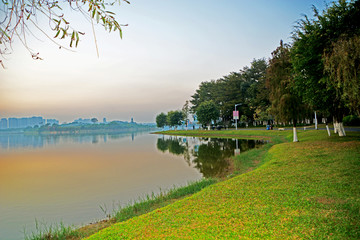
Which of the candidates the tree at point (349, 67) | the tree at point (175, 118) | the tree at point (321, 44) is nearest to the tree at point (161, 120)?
the tree at point (175, 118)

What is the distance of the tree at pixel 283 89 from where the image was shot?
23750 mm

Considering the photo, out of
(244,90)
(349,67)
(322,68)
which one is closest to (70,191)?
(349,67)

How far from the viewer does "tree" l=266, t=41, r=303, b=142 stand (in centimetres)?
2375

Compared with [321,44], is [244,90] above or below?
above

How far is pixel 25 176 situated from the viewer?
2103cm

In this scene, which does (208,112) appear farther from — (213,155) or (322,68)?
(322,68)

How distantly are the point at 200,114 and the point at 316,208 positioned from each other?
66.8 m

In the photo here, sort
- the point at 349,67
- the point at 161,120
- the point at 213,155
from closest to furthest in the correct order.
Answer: the point at 349,67 < the point at 213,155 < the point at 161,120

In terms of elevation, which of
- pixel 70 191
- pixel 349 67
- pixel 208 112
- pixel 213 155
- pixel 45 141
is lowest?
pixel 45 141

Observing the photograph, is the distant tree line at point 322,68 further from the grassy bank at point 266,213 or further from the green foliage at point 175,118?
the green foliage at point 175,118

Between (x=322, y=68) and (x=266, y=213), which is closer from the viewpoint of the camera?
(x=266, y=213)

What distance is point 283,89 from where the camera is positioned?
79.4 feet

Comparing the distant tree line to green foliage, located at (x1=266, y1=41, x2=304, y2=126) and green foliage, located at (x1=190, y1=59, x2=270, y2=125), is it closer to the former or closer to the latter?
green foliage, located at (x1=266, y1=41, x2=304, y2=126)

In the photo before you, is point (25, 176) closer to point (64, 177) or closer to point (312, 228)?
point (64, 177)
